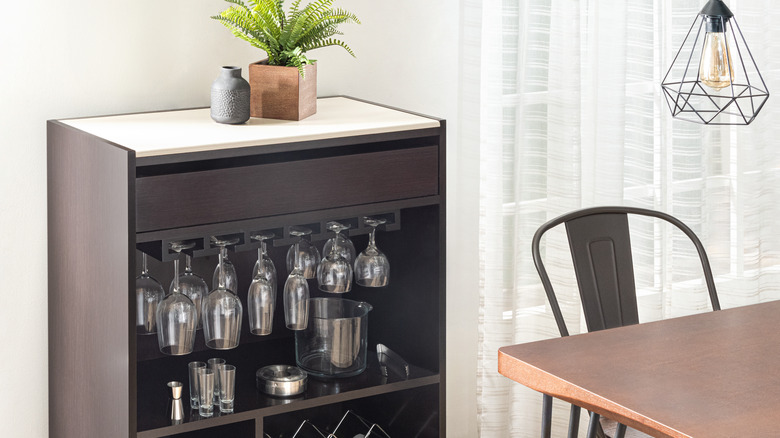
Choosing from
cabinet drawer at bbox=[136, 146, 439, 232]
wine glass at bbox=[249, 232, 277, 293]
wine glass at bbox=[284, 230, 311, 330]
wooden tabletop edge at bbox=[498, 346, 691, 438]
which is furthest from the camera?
wine glass at bbox=[284, 230, 311, 330]

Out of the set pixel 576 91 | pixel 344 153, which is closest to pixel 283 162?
pixel 344 153

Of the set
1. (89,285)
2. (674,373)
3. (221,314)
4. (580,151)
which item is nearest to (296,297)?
(221,314)

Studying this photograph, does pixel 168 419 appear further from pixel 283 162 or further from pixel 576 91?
pixel 576 91

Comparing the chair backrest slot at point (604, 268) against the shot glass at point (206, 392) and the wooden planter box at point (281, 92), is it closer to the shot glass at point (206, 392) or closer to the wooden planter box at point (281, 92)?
the wooden planter box at point (281, 92)

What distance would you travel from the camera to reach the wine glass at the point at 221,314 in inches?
87.9

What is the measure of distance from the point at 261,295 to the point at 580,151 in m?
1.23

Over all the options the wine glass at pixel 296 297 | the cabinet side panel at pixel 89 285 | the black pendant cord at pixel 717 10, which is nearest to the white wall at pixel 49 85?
the cabinet side panel at pixel 89 285

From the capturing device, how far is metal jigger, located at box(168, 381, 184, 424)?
2.20 meters

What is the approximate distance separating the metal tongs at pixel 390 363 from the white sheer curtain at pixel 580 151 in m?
0.51

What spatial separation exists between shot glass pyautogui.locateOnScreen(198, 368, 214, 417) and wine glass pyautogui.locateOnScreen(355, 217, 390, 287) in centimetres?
45

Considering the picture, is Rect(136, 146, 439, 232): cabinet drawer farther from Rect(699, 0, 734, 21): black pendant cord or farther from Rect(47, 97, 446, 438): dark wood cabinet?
Rect(699, 0, 734, 21): black pendant cord

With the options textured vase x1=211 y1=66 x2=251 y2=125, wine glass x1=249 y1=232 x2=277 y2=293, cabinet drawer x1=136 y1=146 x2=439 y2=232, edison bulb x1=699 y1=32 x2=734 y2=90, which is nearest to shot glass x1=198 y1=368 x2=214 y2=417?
wine glass x1=249 y1=232 x2=277 y2=293

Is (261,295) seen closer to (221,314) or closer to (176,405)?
(221,314)

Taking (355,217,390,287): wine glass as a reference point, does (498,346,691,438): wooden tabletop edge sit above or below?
below
